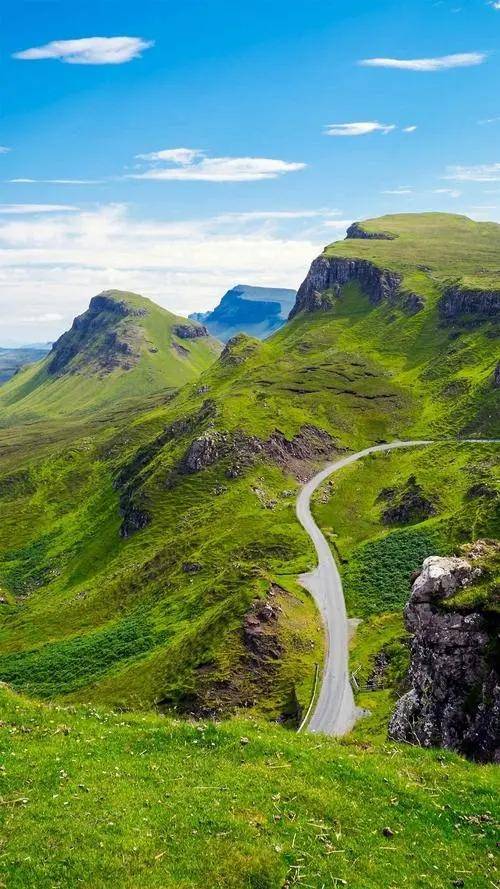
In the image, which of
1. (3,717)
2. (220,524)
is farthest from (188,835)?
(220,524)

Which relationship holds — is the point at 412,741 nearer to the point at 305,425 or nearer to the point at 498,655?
the point at 498,655

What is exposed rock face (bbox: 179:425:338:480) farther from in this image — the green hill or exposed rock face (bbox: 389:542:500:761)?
exposed rock face (bbox: 389:542:500:761)

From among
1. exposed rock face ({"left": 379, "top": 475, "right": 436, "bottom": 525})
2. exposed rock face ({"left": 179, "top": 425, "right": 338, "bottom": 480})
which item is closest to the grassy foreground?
exposed rock face ({"left": 379, "top": 475, "right": 436, "bottom": 525})

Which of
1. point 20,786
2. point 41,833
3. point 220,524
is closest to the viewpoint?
point 41,833

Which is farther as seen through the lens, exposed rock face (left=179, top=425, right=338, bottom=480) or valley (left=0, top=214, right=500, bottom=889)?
exposed rock face (left=179, top=425, right=338, bottom=480)

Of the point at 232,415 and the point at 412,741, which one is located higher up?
the point at 232,415

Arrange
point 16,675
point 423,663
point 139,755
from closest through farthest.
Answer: point 139,755 → point 423,663 → point 16,675

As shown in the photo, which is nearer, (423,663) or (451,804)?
(451,804)

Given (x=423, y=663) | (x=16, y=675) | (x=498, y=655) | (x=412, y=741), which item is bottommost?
(x=16, y=675)
